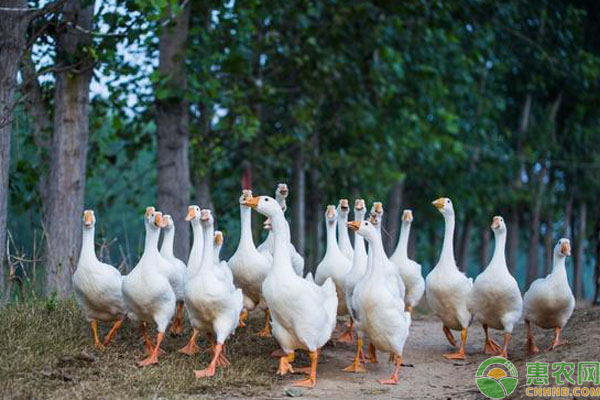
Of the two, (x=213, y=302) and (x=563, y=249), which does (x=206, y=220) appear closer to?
(x=213, y=302)

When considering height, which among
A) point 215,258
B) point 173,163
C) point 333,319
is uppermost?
point 173,163

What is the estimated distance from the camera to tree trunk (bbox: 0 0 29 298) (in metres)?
9.62

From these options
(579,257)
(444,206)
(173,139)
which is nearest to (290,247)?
(444,206)

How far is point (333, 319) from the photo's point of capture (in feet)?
27.7

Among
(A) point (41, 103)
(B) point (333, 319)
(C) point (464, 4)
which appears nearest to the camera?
(B) point (333, 319)

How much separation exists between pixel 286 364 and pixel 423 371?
1.55 metres

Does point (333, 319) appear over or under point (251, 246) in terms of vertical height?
under

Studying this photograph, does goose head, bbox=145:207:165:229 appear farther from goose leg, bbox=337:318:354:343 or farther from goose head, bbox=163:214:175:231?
goose leg, bbox=337:318:354:343

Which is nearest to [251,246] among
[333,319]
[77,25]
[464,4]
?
[333,319]

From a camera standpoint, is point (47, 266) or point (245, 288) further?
point (47, 266)

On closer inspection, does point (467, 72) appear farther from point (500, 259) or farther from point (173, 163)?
point (500, 259)

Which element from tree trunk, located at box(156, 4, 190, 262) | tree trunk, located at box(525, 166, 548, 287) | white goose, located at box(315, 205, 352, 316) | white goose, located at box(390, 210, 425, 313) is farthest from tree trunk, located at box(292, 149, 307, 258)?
tree trunk, located at box(525, 166, 548, 287)

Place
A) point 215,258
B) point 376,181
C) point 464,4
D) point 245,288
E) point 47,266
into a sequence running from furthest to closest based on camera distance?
point 376,181
point 464,4
point 47,266
point 245,288
point 215,258

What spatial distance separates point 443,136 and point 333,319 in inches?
568
